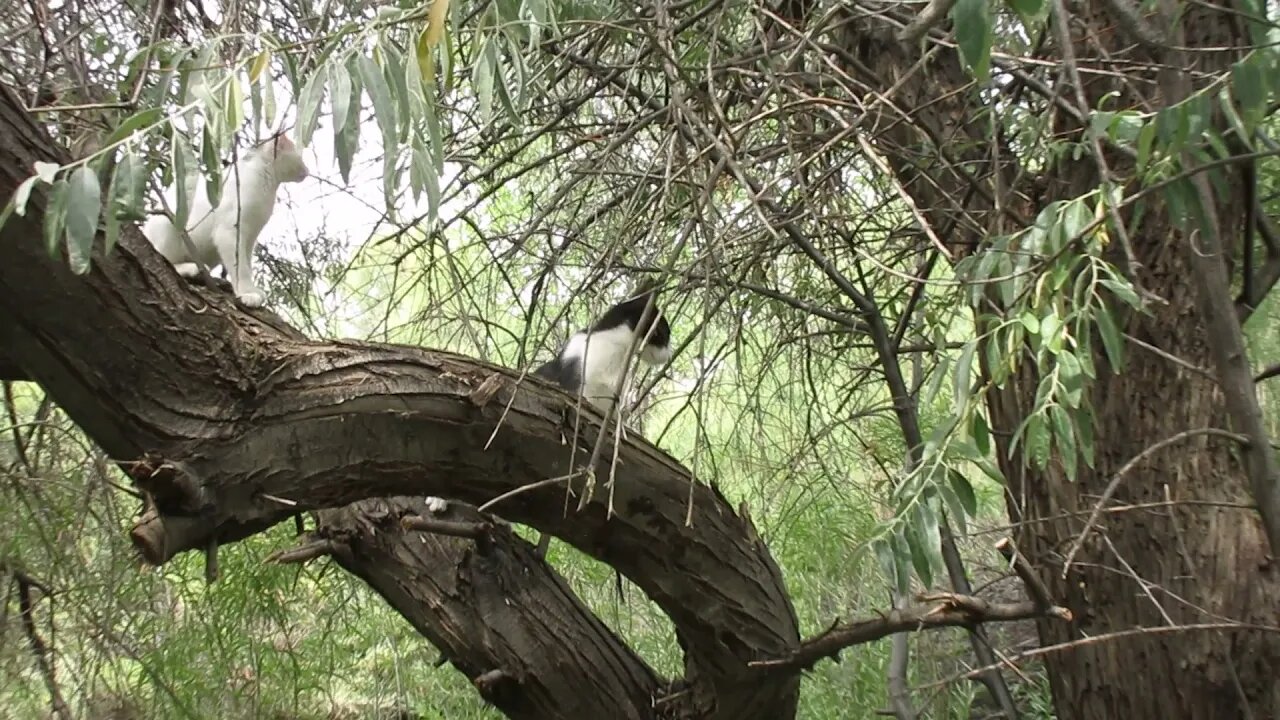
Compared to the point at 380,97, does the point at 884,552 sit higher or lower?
lower

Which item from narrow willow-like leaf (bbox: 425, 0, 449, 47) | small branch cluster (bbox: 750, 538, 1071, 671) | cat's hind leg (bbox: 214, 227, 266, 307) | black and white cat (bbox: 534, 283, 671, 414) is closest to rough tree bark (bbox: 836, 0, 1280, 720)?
small branch cluster (bbox: 750, 538, 1071, 671)

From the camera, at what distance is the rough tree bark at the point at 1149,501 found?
1549 mm

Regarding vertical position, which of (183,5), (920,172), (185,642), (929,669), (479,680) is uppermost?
(183,5)

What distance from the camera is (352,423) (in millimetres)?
1459

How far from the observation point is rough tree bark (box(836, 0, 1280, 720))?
61.0 inches

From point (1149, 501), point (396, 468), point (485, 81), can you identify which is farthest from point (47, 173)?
point (1149, 501)

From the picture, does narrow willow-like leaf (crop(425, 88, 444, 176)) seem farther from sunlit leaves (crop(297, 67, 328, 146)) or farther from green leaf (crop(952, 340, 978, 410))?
green leaf (crop(952, 340, 978, 410))

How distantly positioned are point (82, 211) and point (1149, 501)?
1563mm

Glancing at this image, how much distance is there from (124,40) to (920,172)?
5.61ft

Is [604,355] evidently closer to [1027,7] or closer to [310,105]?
[310,105]

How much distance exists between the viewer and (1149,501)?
5.36 feet

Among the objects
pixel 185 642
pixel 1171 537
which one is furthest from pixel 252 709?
pixel 1171 537

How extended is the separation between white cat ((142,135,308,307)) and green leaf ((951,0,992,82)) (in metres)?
1.36

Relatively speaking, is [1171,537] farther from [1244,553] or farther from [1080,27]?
[1080,27]
